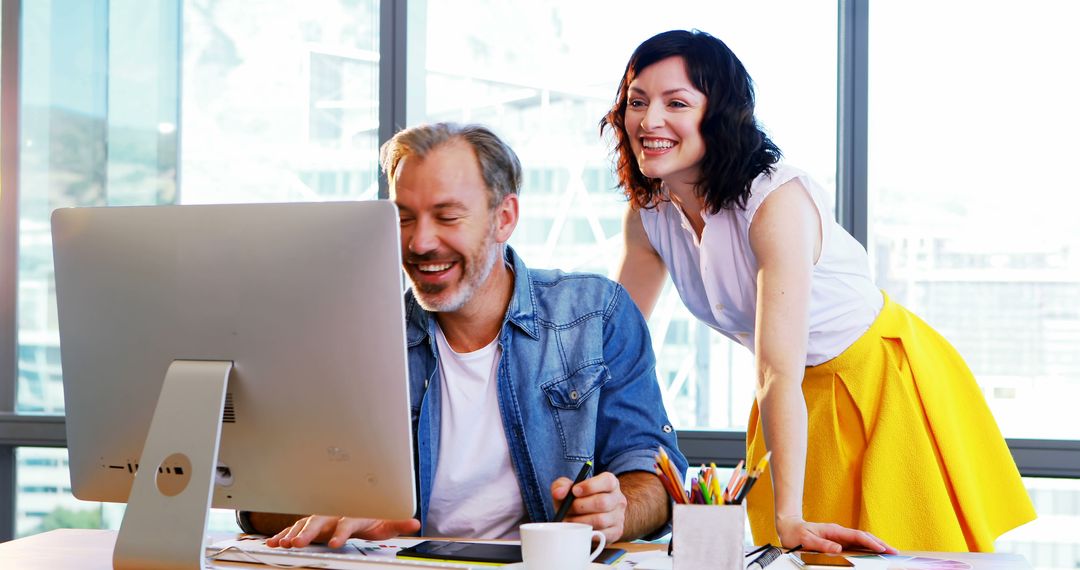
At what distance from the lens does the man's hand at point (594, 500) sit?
1.36 m

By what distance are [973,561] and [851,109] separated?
1.79 m

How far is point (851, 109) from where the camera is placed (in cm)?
284

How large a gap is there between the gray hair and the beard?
117 mm

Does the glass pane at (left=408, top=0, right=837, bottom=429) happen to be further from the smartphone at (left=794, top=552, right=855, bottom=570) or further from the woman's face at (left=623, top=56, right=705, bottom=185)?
the smartphone at (left=794, top=552, right=855, bottom=570)

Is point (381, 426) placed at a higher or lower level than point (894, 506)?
→ higher

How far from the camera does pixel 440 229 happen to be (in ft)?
5.67

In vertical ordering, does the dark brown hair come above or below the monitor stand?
above

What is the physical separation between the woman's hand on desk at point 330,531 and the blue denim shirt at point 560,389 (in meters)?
0.22

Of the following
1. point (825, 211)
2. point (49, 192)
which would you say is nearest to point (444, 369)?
point (825, 211)

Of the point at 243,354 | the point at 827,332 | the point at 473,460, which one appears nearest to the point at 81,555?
the point at 243,354

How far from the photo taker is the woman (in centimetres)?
190

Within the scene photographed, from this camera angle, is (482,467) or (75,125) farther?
(75,125)

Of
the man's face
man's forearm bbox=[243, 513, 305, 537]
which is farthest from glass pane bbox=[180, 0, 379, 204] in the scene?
man's forearm bbox=[243, 513, 305, 537]

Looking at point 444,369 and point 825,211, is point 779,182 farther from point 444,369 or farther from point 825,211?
point 444,369
